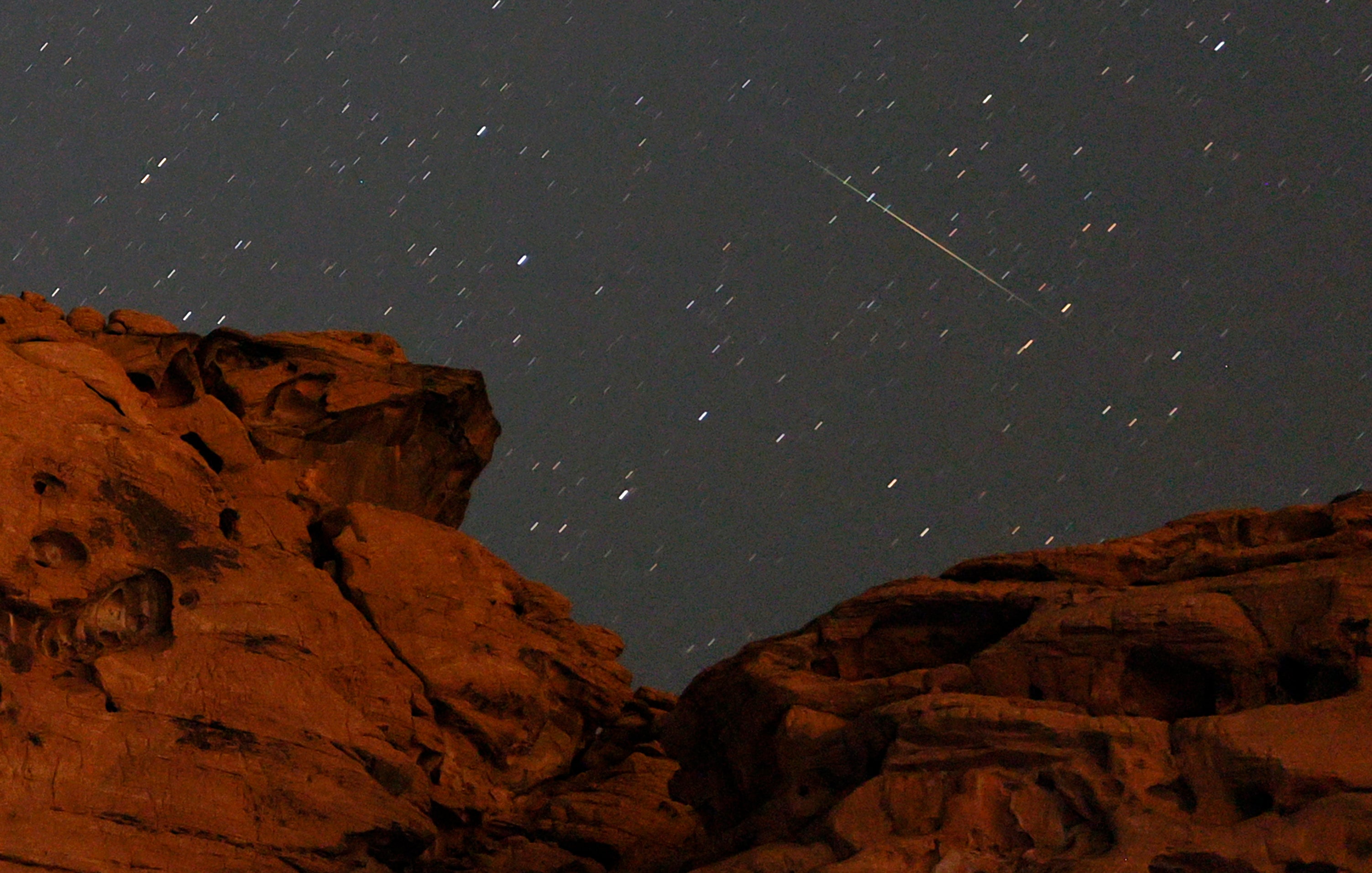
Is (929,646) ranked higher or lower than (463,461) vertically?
lower

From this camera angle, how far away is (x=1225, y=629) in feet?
69.1

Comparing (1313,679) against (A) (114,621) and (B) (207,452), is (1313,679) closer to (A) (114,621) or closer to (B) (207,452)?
(A) (114,621)

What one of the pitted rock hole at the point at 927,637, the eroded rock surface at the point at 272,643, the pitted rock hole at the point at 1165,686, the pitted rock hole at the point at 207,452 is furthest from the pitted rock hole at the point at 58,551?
the pitted rock hole at the point at 1165,686

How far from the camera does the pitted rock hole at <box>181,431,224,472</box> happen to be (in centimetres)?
3094

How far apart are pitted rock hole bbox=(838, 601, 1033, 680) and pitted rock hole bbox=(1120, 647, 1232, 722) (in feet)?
10.7

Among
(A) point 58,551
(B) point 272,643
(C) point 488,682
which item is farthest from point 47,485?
(C) point 488,682

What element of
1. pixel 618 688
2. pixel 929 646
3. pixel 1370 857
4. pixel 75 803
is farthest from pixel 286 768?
pixel 1370 857

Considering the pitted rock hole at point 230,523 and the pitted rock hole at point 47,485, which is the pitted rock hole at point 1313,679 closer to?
the pitted rock hole at point 230,523

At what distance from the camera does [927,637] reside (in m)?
26.5

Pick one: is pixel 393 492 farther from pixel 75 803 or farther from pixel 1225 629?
pixel 1225 629

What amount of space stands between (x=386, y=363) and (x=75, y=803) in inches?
562

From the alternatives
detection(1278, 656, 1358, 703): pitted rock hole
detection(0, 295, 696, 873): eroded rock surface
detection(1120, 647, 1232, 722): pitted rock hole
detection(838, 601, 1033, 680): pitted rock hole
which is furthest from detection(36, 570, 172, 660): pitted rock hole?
detection(1278, 656, 1358, 703): pitted rock hole

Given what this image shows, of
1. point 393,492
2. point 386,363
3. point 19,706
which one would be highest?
point 386,363

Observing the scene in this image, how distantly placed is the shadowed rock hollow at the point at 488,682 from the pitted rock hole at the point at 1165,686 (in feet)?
0.18
